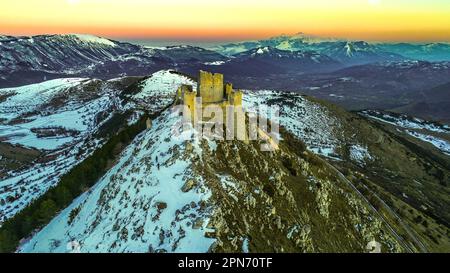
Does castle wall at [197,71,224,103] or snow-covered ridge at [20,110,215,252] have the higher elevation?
castle wall at [197,71,224,103]

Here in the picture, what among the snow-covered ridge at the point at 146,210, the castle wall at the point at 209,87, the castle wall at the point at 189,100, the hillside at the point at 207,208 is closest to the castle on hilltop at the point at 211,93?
the castle wall at the point at 209,87

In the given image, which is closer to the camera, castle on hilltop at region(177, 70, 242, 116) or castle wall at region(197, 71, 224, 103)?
castle on hilltop at region(177, 70, 242, 116)

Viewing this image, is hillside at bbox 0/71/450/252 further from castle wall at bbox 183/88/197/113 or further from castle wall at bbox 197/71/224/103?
castle wall at bbox 197/71/224/103

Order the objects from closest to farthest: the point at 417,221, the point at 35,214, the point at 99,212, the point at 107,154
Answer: the point at 99,212 < the point at 35,214 < the point at 107,154 < the point at 417,221

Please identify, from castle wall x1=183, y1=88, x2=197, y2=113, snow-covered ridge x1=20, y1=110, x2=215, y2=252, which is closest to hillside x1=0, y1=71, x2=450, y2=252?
snow-covered ridge x1=20, y1=110, x2=215, y2=252

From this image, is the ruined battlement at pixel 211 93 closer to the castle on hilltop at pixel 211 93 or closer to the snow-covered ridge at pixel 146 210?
the castle on hilltop at pixel 211 93

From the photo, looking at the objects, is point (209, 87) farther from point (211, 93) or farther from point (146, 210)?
A: point (146, 210)
